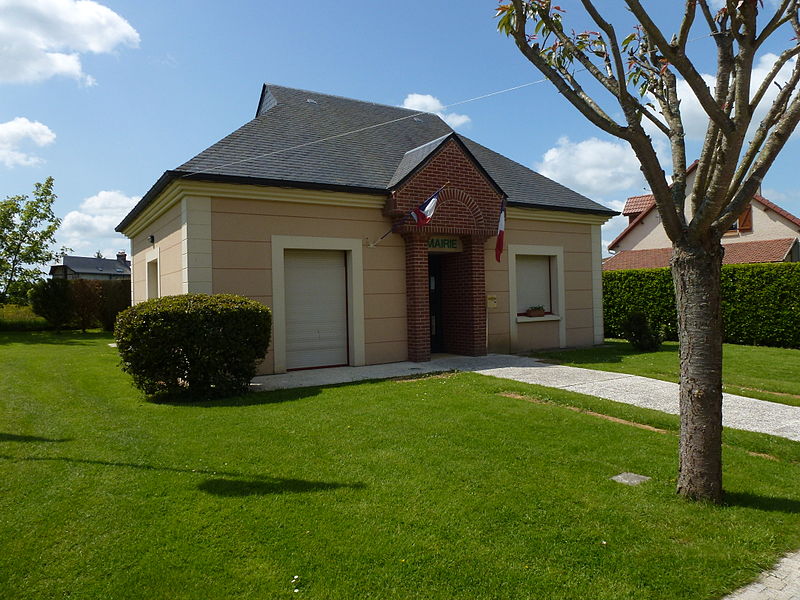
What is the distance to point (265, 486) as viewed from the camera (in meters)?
4.54

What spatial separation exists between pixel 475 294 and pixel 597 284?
464 centimetres

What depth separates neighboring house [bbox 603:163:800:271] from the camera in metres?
25.0

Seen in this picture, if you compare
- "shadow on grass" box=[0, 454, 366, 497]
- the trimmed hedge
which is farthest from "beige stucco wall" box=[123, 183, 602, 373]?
"shadow on grass" box=[0, 454, 366, 497]

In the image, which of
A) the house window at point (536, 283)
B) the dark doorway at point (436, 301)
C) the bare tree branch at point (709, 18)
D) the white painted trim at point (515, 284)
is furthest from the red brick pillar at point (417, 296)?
the bare tree branch at point (709, 18)

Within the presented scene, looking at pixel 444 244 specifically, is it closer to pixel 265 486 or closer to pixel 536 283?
pixel 536 283

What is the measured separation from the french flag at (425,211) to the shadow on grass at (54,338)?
42.7 ft

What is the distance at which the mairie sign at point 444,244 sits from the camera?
12.4 meters

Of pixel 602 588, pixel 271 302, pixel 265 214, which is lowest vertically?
pixel 602 588

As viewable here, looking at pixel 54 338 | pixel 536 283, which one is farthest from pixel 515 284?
pixel 54 338

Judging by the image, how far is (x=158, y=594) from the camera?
3018 mm

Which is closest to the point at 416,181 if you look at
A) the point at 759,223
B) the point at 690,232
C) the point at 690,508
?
the point at 690,232

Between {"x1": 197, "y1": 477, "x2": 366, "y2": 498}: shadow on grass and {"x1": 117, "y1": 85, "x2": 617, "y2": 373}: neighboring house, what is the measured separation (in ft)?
19.6

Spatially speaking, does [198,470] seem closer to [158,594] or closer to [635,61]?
[158,594]

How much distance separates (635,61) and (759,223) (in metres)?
26.8
